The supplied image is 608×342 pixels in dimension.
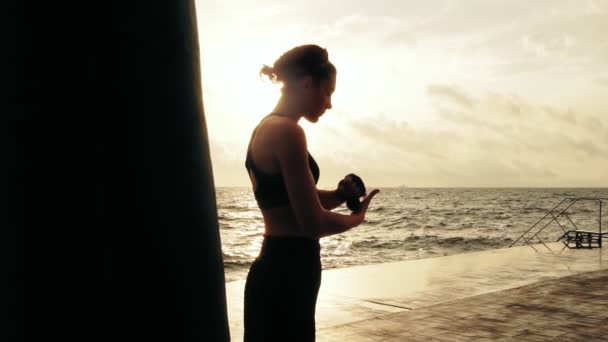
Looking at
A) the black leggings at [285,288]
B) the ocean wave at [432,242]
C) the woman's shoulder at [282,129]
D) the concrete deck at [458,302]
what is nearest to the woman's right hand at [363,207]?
the black leggings at [285,288]

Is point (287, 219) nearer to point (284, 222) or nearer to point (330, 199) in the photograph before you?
point (284, 222)

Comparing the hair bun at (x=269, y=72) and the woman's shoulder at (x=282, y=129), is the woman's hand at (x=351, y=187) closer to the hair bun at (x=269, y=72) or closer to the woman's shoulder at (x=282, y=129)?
the woman's shoulder at (x=282, y=129)

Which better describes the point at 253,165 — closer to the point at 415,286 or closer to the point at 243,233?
the point at 415,286

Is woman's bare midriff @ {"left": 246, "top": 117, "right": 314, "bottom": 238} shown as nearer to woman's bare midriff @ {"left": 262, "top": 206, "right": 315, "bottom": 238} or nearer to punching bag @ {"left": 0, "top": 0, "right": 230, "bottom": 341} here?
woman's bare midriff @ {"left": 262, "top": 206, "right": 315, "bottom": 238}

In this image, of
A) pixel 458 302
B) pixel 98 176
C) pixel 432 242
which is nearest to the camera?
pixel 98 176

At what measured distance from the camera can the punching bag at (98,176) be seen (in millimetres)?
1336

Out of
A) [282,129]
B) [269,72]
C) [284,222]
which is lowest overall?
[284,222]

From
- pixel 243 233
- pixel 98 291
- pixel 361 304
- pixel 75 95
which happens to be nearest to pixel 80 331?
pixel 98 291

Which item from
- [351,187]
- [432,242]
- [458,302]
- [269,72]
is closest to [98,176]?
[269,72]

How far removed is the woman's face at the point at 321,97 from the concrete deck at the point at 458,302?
3475mm

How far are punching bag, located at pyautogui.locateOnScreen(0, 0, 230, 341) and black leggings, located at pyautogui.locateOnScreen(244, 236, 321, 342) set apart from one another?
0.20 meters

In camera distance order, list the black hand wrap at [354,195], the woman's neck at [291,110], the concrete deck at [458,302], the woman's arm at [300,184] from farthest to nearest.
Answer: the concrete deck at [458,302] → the black hand wrap at [354,195] → the woman's neck at [291,110] → the woman's arm at [300,184]

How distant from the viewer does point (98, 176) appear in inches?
53.8

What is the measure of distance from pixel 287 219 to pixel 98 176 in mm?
488
